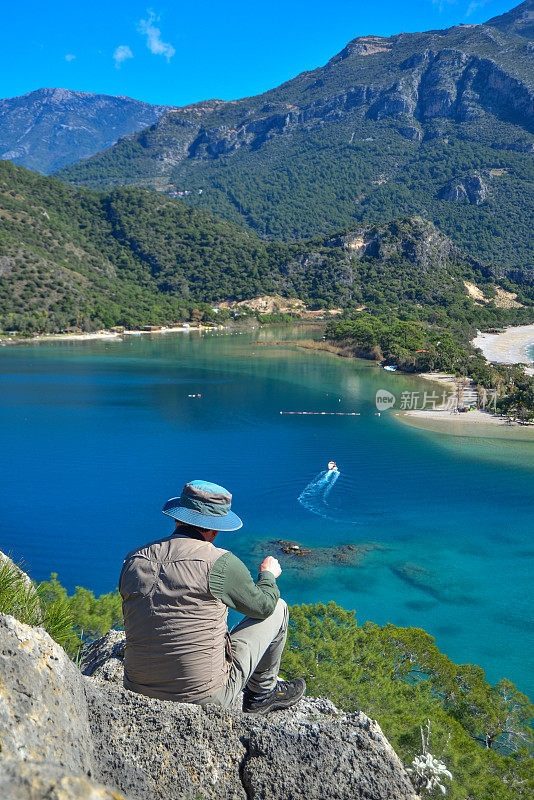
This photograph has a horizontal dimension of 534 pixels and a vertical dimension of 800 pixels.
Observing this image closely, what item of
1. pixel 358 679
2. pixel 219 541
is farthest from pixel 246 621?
pixel 219 541

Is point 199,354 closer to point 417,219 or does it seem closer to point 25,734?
point 25,734

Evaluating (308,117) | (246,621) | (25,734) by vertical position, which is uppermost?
(308,117)

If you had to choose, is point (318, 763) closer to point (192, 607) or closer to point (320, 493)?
point (192, 607)

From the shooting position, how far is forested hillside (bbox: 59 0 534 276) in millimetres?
148875

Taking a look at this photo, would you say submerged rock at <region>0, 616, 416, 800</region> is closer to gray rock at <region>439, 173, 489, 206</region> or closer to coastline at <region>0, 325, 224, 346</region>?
coastline at <region>0, 325, 224, 346</region>

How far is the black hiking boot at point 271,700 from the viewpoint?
10.7ft

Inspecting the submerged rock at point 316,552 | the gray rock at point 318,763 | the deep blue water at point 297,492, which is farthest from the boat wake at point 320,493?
the gray rock at point 318,763

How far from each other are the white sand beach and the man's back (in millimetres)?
47929

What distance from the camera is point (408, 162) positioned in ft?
558

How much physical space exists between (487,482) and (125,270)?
101 meters

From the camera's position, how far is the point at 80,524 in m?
18.2

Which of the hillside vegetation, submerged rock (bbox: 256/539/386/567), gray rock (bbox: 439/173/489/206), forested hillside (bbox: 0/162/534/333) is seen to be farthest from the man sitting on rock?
gray rock (bbox: 439/173/489/206)

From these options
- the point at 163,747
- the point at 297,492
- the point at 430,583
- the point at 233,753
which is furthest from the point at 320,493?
the point at 163,747

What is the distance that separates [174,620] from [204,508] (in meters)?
0.58
